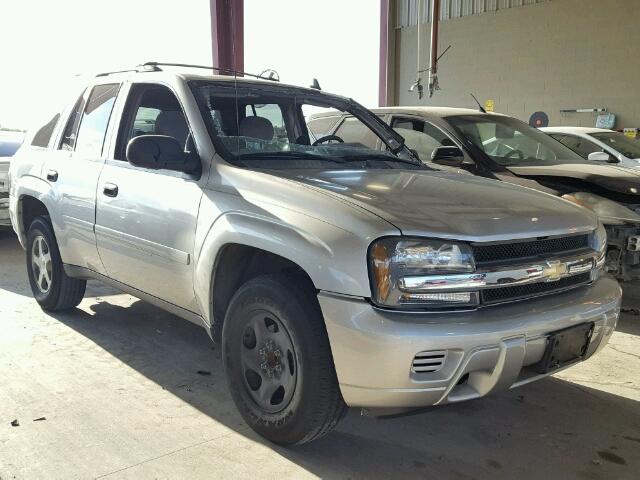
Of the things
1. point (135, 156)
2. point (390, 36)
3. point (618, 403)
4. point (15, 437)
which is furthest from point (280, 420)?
point (390, 36)

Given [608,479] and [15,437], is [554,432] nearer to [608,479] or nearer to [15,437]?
[608,479]

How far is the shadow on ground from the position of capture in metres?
2.79

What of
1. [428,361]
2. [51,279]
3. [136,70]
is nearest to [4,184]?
[51,279]

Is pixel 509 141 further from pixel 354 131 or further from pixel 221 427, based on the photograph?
pixel 221 427

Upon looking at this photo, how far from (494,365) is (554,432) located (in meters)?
1.02

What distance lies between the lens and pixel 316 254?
2.50 metres

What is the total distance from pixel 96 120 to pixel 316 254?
2.45 m

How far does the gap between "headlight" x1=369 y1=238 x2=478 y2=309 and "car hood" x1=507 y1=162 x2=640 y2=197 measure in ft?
11.4

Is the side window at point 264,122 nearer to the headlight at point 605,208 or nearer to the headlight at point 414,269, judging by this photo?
the headlight at point 414,269

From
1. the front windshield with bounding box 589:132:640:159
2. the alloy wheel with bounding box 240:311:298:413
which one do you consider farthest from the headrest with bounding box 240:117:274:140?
the front windshield with bounding box 589:132:640:159

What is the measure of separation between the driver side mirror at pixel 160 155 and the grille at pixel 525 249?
1526mm

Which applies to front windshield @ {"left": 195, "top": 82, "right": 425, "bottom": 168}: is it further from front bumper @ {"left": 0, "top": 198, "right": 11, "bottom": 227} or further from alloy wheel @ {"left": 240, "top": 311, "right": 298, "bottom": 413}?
front bumper @ {"left": 0, "top": 198, "right": 11, "bottom": 227}

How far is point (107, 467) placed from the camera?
2711 millimetres

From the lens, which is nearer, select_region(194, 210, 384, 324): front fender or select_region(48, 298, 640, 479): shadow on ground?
select_region(194, 210, 384, 324): front fender
